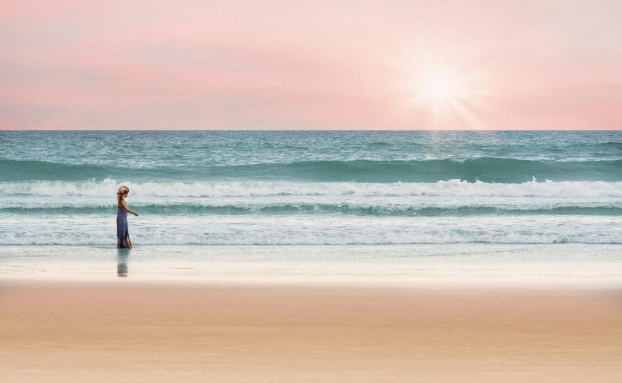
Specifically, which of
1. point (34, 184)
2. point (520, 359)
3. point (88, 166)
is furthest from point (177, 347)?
point (88, 166)

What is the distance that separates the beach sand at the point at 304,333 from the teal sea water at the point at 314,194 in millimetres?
5547

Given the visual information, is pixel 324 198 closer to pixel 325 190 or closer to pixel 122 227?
pixel 325 190

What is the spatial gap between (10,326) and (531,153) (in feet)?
129

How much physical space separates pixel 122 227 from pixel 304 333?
22.8 feet

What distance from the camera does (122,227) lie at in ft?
39.9

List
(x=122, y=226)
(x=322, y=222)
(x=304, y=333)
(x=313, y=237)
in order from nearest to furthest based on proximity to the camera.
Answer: (x=304, y=333)
(x=122, y=226)
(x=313, y=237)
(x=322, y=222)

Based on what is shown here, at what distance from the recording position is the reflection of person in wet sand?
9367 millimetres

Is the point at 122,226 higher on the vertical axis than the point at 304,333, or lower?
higher

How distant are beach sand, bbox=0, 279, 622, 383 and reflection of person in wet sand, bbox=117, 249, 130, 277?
3.31 ft

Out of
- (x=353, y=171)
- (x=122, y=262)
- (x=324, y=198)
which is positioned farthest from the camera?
(x=353, y=171)

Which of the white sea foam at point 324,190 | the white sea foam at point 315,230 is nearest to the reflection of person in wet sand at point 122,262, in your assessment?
the white sea foam at point 315,230

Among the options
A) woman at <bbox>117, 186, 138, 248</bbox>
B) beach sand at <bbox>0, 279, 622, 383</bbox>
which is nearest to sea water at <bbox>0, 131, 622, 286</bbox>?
woman at <bbox>117, 186, 138, 248</bbox>

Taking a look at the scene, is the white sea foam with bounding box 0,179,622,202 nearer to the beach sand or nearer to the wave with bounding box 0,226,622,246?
the wave with bounding box 0,226,622,246

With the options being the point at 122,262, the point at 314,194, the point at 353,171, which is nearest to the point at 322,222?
the point at 122,262
